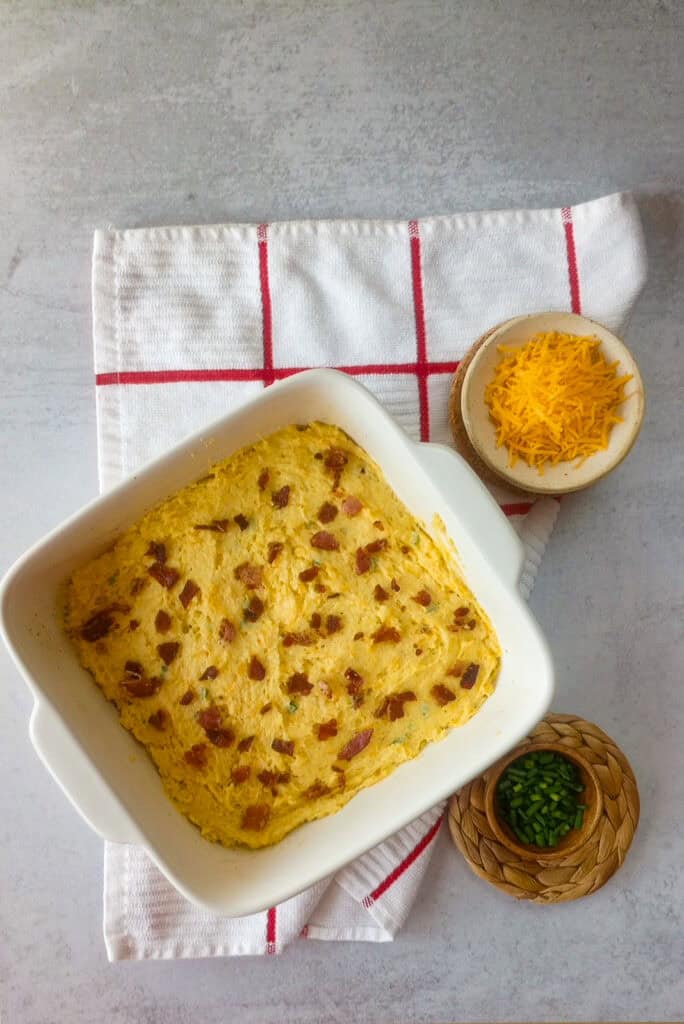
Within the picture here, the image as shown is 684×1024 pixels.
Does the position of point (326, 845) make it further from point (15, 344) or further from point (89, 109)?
point (89, 109)

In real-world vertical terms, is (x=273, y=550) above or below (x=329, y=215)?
below

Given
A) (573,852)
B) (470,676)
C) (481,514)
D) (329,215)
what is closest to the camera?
(481,514)

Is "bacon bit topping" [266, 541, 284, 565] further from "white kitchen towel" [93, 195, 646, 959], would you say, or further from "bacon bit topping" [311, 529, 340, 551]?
"white kitchen towel" [93, 195, 646, 959]

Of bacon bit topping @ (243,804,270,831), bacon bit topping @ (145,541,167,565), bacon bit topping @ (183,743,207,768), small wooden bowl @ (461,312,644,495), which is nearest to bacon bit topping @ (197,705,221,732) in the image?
bacon bit topping @ (183,743,207,768)

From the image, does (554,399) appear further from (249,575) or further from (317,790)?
(317,790)

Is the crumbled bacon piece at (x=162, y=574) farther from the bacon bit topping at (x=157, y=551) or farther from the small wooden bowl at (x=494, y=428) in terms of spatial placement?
the small wooden bowl at (x=494, y=428)

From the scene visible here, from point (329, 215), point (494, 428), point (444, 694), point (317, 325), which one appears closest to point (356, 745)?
point (444, 694)

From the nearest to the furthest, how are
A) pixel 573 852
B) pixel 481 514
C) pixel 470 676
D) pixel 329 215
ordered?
pixel 481 514, pixel 470 676, pixel 573 852, pixel 329 215
